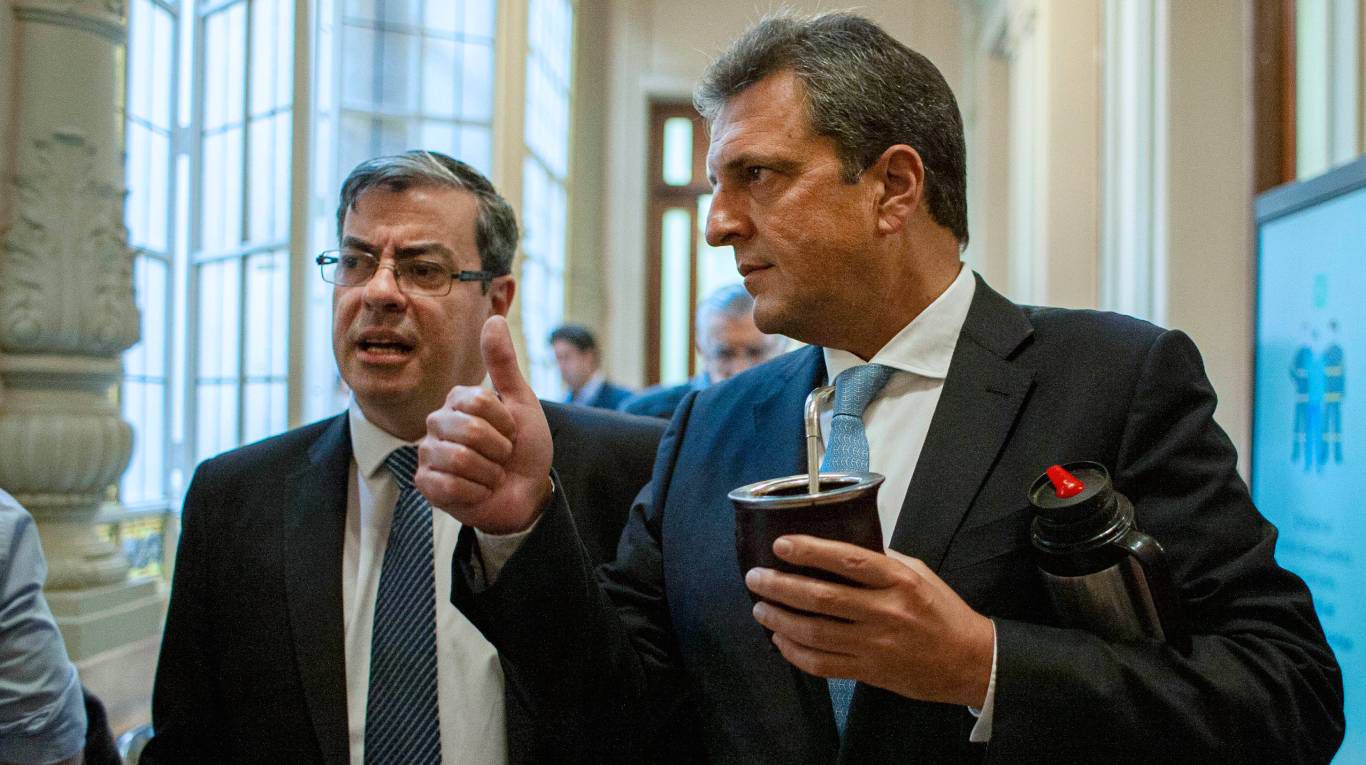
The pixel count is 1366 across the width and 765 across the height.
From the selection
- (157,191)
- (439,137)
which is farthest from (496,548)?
(439,137)

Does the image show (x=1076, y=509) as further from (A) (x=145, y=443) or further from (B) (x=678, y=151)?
(B) (x=678, y=151)

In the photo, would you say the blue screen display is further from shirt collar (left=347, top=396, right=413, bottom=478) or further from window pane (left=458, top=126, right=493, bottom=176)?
window pane (left=458, top=126, right=493, bottom=176)

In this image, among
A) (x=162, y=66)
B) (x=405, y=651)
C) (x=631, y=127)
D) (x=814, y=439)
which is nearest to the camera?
(x=814, y=439)

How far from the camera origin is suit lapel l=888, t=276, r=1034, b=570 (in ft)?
4.19

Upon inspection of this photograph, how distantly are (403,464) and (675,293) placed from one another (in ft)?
27.9

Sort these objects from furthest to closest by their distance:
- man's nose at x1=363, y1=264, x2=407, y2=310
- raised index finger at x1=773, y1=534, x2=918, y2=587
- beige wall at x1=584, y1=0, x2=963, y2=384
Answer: beige wall at x1=584, y1=0, x2=963, y2=384
man's nose at x1=363, y1=264, x2=407, y2=310
raised index finger at x1=773, y1=534, x2=918, y2=587

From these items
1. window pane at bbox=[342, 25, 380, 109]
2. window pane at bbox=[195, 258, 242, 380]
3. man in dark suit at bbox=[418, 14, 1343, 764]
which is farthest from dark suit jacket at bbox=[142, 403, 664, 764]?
window pane at bbox=[342, 25, 380, 109]

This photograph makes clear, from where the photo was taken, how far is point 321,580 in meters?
1.71

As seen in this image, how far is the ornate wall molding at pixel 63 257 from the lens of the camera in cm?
269

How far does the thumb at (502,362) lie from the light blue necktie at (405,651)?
1.74 ft

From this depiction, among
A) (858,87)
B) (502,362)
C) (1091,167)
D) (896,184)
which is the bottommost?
(502,362)

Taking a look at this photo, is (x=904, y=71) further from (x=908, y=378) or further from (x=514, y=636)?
(x=514, y=636)

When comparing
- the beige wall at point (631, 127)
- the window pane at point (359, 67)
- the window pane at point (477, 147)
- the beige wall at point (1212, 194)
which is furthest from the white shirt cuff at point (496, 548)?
the beige wall at point (631, 127)

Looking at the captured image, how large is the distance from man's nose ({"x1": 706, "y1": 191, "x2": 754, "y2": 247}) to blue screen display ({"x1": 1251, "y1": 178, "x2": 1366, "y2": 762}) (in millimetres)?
1031
